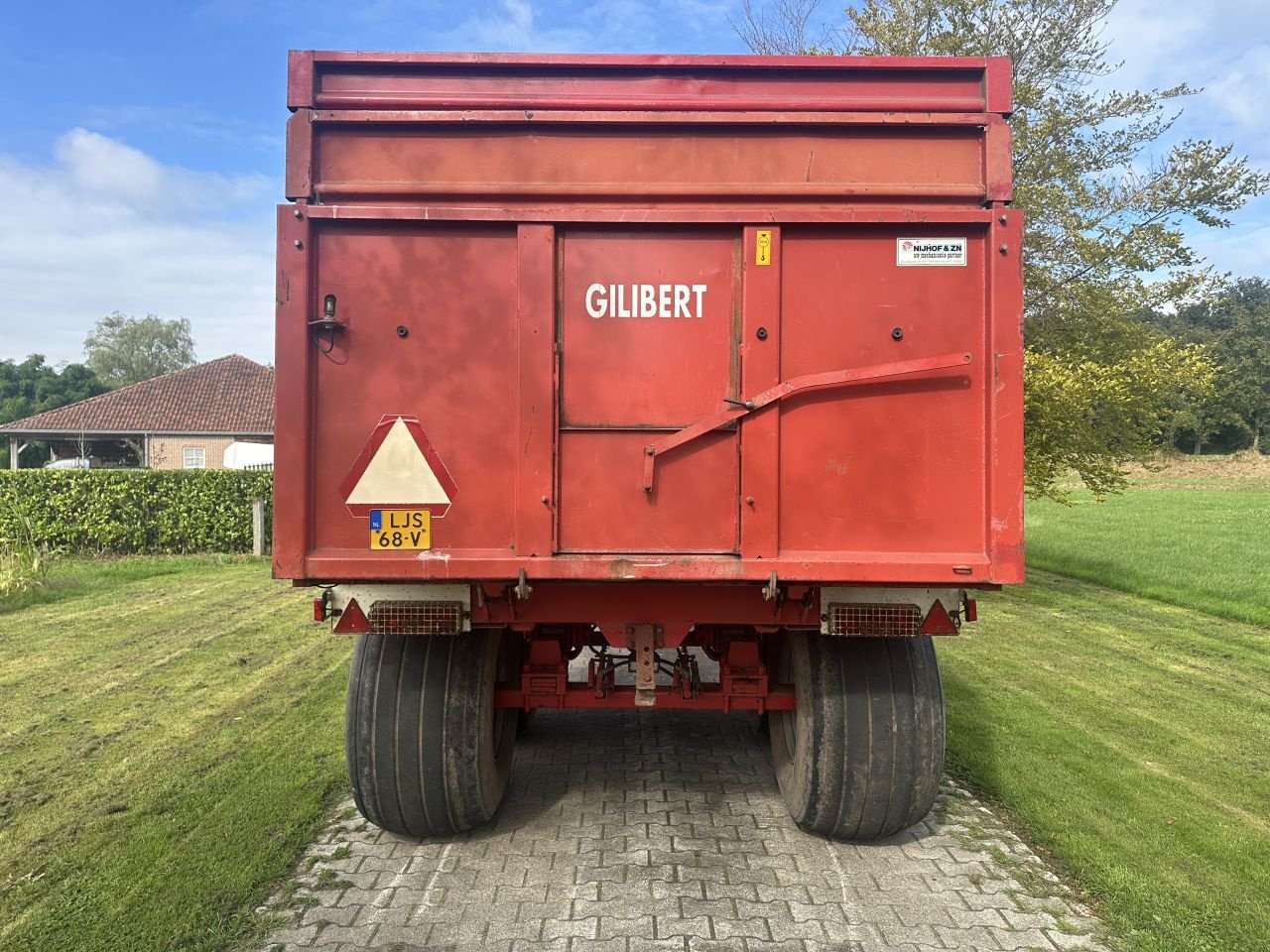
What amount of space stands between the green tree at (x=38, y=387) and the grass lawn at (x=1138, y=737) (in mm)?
64730

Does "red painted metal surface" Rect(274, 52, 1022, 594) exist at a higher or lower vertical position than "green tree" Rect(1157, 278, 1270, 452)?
lower

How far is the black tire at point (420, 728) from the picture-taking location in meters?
3.37

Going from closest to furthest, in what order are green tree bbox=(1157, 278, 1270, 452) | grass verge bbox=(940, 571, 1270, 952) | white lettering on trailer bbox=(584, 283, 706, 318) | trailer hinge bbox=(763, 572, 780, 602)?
trailer hinge bbox=(763, 572, 780, 602)
white lettering on trailer bbox=(584, 283, 706, 318)
grass verge bbox=(940, 571, 1270, 952)
green tree bbox=(1157, 278, 1270, 452)

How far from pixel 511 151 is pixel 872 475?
1863 mm

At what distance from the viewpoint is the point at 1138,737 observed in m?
5.19

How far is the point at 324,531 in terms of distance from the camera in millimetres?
2895

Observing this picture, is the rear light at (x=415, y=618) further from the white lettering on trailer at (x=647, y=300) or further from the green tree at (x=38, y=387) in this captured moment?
the green tree at (x=38, y=387)

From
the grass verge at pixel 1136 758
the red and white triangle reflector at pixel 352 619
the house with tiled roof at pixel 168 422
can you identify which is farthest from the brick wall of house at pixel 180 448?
the red and white triangle reflector at pixel 352 619

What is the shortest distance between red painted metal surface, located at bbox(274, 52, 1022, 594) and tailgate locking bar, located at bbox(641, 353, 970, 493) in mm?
11

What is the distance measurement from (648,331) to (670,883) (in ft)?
7.52

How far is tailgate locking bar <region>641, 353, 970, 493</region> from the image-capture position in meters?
2.87

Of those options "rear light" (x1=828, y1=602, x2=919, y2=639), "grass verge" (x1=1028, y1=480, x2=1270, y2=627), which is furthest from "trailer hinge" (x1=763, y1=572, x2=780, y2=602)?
"grass verge" (x1=1028, y1=480, x2=1270, y2=627)

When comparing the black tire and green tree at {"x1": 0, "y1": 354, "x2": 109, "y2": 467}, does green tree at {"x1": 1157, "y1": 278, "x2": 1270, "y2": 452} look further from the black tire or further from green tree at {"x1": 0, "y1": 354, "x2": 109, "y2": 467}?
green tree at {"x1": 0, "y1": 354, "x2": 109, "y2": 467}

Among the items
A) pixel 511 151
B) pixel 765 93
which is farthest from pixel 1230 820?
pixel 511 151
